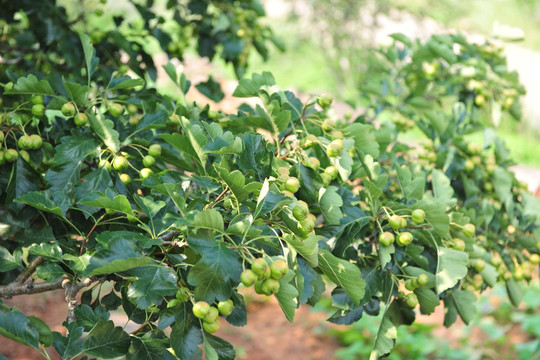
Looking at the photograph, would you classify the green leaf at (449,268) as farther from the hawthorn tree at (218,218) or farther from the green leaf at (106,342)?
the green leaf at (106,342)

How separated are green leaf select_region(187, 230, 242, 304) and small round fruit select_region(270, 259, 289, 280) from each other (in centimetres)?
5

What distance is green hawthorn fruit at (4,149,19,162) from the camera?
1.08m

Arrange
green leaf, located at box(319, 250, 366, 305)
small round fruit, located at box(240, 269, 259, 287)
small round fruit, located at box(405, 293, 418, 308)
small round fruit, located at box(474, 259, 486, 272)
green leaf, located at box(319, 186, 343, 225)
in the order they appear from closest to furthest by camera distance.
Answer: small round fruit, located at box(240, 269, 259, 287)
green leaf, located at box(319, 250, 366, 305)
green leaf, located at box(319, 186, 343, 225)
small round fruit, located at box(405, 293, 418, 308)
small round fruit, located at box(474, 259, 486, 272)

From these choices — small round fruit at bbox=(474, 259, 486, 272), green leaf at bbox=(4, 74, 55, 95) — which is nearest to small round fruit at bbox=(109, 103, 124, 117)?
green leaf at bbox=(4, 74, 55, 95)

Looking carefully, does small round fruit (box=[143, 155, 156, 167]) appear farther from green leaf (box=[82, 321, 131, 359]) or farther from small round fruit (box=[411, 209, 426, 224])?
small round fruit (box=[411, 209, 426, 224])

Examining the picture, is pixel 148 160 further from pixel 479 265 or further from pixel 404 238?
pixel 479 265

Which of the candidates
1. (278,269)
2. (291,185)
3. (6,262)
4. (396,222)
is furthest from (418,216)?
(6,262)

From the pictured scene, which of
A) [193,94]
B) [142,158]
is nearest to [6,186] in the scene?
[142,158]

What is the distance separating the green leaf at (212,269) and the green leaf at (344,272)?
167 mm

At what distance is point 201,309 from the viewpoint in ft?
2.80

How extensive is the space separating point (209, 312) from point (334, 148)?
388mm

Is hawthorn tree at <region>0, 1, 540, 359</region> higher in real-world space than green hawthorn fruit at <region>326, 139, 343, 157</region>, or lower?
lower

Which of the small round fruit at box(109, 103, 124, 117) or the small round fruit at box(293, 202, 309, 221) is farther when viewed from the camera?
the small round fruit at box(109, 103, 124, 117)

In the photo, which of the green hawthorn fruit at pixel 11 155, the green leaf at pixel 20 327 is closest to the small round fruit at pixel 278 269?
the green leaf at pixel 20 327
